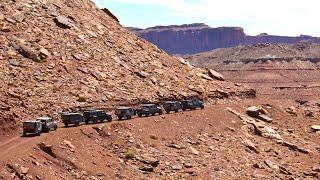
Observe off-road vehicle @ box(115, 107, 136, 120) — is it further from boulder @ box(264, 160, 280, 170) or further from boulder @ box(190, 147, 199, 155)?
boulder @ box(264, 160, 280, 170)

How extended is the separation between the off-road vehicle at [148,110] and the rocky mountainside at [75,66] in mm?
3605

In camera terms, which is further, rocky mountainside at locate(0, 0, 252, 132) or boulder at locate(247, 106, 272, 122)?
boulder at locate(247, 106, 272, 122)

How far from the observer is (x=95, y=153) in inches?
1708

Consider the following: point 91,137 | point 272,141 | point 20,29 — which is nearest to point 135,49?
point 20,29

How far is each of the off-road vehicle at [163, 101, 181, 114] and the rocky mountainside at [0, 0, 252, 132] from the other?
3.06 metres

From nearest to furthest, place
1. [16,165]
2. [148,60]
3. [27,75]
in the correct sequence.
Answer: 1. [16,165]
2. [27,75]
3. [148,60]

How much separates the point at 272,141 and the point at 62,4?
35464 millimetres

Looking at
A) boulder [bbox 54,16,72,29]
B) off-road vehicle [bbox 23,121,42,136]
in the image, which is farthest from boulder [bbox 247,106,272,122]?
off-road vehicle [bbox 23,121,42,136]

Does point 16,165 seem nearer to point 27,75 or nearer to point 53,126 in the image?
point 53,126

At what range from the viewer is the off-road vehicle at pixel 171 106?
202ft

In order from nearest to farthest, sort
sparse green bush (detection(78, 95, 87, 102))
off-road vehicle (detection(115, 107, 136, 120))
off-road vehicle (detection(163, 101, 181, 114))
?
off-road vehicle (detection(115, 107, 136, 120))
sparse green bush (detection(78, 95, 87, 102))
off-road vehicle (detection(163, 101, 181, 114))

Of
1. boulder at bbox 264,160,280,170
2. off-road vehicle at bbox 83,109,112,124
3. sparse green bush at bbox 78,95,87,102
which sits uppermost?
sparse green bush at bbox 78,95,87,102

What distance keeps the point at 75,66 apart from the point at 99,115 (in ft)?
45.4

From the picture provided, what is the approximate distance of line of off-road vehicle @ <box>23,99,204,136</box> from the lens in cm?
4319
